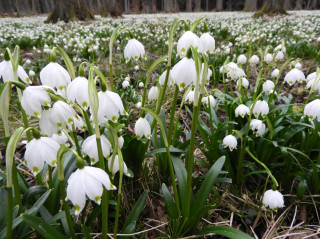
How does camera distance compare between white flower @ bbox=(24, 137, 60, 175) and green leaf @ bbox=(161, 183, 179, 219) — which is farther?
green leaf @ bbox=(161, 183, 179, 219)

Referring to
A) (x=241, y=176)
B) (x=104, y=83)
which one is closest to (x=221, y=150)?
(x=241, y=176)

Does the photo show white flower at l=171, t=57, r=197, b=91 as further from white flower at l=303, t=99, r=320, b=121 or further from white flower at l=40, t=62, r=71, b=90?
white flower at l=303, t=99, r=320, b=121

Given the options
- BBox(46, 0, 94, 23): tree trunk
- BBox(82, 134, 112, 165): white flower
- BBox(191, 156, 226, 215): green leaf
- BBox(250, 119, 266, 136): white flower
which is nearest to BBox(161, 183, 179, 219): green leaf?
BBox(191, 156, 226, 215): green leaf

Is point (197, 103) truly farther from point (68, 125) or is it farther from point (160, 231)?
point (160, 231)

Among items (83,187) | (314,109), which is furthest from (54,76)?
(314,109)

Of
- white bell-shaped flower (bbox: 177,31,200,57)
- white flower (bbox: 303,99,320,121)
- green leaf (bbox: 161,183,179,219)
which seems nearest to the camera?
white bell-shaped flower (bbox: 177,31,200,57)

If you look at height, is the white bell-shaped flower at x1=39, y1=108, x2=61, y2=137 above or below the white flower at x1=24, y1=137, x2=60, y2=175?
above

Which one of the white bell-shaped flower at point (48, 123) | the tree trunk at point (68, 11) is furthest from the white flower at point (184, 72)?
the tree trunk at point (68, 11)
